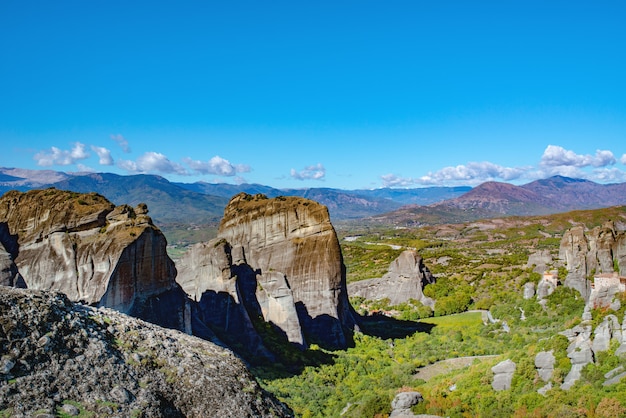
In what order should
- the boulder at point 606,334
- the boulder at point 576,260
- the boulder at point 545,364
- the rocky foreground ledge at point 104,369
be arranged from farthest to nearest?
1. the boulder at point 576,260
2. the boulder at point 545,364
3. the boulder at point 606,334
4. the rocky foreground ledge at point 104,369

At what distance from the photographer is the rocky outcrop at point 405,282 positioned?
229 ft

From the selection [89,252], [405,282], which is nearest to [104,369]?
[89,252]

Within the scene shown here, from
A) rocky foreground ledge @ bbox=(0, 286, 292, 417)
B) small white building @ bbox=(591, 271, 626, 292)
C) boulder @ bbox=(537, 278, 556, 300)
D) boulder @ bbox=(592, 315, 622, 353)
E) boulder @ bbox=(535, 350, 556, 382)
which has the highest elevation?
rocky foreground ledge @ bbox=(0, 286, 292, 417)

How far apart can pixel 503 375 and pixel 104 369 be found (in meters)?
27.9

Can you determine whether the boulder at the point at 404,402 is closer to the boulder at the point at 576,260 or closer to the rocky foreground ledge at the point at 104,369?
the rocky foreground ledge at the point at 104,369

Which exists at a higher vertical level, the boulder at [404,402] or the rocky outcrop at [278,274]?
the rocky outcrop at [278,274]

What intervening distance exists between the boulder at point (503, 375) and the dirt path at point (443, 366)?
27.6 feet

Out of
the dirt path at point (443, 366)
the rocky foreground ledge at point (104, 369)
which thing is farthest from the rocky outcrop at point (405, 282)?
the rocky foreground ledge at point (104, 369)

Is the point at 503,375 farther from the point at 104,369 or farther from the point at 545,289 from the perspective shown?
the point at 104,369

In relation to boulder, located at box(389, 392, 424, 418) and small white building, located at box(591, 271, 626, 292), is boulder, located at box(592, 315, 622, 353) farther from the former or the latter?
boulder, located at box(389, 392, 424, 418)

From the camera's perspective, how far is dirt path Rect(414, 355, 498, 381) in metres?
42.1

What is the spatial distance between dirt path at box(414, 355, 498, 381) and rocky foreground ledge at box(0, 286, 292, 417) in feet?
98.0

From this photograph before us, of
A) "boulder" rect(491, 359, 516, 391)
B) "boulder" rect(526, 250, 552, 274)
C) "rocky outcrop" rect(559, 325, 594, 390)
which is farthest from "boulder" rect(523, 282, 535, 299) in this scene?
"boulder" rect(491, 359, 516, 391)

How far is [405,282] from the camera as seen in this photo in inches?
2785
